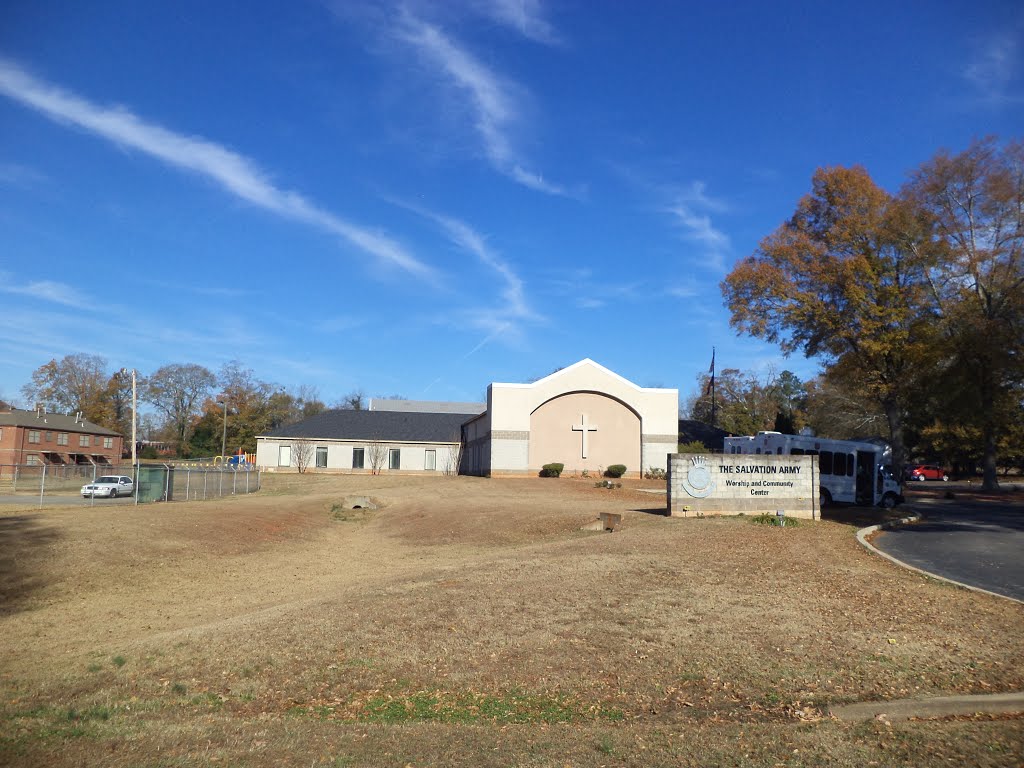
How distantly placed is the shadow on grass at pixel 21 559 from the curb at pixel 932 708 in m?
13.7

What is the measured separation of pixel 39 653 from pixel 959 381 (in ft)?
119

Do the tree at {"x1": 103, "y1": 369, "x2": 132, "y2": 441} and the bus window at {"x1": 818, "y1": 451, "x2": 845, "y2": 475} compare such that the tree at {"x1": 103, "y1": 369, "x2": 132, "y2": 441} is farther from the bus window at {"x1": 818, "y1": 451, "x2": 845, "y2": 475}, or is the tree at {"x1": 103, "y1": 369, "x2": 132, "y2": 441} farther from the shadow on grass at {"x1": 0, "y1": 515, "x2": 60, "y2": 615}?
the bus window at {"x1": 818, "y1": 451, "x2": 845, "y2": 475}

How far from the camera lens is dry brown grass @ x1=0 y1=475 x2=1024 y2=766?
20.5ft

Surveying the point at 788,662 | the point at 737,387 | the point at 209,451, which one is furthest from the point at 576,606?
the point at 209,451

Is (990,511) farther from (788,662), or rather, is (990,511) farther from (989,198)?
(788,662)

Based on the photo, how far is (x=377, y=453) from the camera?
198ft

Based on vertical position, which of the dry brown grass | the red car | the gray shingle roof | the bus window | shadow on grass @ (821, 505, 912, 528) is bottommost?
the dry brown grass

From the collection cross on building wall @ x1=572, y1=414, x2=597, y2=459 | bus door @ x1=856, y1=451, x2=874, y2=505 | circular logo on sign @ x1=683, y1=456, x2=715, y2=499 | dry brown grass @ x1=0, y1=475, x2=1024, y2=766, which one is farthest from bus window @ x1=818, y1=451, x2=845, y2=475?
cross on building wall @ x1=572, y1=414, x2=597, y2=459

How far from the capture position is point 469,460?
6100 cm

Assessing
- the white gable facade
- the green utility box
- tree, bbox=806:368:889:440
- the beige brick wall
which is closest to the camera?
the beige brick wall

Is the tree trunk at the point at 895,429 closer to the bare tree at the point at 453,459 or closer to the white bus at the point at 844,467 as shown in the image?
the white bus at the point at 844,467

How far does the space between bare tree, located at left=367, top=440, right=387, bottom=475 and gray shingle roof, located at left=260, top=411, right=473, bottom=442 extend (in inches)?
19.3

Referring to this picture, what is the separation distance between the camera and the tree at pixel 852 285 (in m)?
40.2

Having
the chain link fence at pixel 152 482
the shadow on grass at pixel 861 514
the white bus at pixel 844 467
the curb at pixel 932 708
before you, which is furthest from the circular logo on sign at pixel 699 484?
the chain link fence at pixel 152 482
